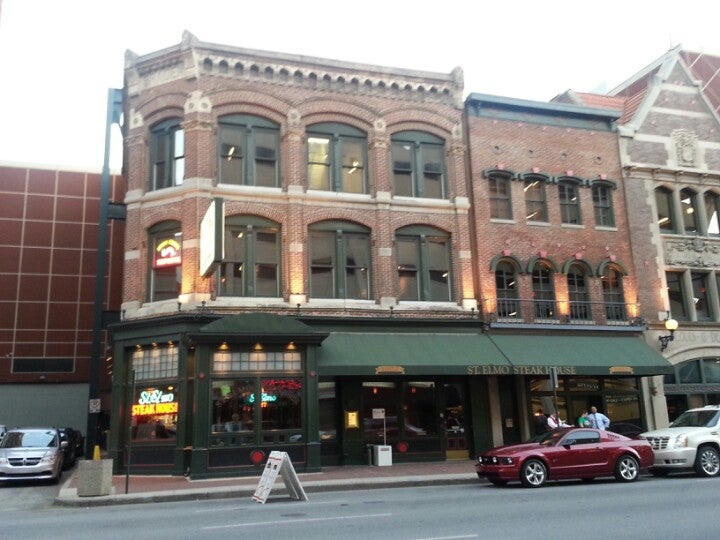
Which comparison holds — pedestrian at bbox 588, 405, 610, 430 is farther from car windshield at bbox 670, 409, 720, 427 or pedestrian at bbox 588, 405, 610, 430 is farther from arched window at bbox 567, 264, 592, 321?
arched window at bbox 567, 264, 592, 321

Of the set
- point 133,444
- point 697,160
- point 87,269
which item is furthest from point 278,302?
point 87,269

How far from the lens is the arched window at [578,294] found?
81.1 feet

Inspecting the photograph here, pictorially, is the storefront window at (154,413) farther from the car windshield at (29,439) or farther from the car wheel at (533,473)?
the car wheel at (533,473)

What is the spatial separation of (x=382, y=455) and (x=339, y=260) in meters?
6.33

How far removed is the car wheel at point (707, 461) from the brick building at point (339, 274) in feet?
18.1

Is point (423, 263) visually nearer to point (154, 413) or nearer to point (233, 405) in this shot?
point (233, 405)

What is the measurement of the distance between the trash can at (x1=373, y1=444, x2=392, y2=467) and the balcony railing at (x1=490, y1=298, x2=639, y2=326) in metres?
5.64

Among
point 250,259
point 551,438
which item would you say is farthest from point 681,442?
point 250,259

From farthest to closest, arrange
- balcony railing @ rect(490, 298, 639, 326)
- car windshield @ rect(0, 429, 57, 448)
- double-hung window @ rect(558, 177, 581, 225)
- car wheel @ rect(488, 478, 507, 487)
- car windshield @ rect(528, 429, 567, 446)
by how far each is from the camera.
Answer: double-hung window @ rect(558, 177, 581, 225)
balcony railing @ rect(490, 298, 639, 326)
car windshield @ rect(0, 429, 57, 448)
car windshield @ rect(528, 429, 567, 446)
car wheel @ rect(488, 478, 507, 487)

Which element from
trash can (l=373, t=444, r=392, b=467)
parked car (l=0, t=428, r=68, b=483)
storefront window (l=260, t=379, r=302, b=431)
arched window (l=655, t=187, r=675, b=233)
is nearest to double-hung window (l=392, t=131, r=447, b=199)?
storefront window (l=260, t=379, r=302, b=431)

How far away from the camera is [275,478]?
46.2ft

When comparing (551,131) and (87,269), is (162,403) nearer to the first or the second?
(551,131)

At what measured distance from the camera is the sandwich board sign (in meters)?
14.0

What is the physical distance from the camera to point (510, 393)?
23.5 m
